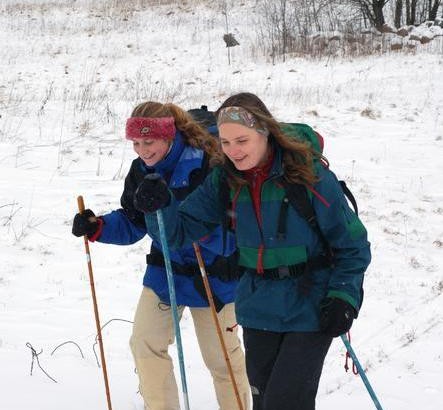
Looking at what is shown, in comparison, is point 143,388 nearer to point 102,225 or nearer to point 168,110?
point 102,225

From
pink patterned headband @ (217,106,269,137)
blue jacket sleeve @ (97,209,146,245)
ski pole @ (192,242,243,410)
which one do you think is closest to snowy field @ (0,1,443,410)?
ski pole @ (192,242,243,410)

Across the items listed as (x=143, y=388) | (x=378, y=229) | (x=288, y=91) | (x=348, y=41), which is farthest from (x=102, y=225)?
(x=348, y=41)

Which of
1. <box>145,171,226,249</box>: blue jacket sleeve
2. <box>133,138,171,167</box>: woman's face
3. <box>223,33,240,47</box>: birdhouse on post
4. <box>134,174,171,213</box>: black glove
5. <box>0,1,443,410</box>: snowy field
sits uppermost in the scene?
<box>223,33,240,47</box>: birdhouse on post

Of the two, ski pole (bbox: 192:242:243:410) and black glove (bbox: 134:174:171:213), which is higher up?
black glove (bbox: 134:174:171:213)

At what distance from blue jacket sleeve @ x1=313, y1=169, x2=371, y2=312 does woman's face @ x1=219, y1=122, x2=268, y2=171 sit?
0.93 ft

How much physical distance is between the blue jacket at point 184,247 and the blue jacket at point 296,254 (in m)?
0.42

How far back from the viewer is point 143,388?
3275mm

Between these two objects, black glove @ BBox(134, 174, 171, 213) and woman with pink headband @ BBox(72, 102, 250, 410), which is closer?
black glove @ BBox(134, 174, 171, 213)

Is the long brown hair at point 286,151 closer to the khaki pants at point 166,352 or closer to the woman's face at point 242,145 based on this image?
the woman's face at point 242,145

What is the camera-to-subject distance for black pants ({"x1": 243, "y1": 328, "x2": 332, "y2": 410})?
2.39 m

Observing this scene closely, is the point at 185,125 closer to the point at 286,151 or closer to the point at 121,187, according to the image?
the point at 286,151

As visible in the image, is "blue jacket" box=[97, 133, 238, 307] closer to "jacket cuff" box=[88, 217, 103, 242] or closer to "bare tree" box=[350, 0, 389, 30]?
"jacket cuff" box=[88, 217, 103, 242]

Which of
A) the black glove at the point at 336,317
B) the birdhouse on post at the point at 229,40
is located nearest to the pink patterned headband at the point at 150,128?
the black glove at the point at 336,317

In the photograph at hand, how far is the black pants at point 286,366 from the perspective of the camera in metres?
Answer: 2.39
